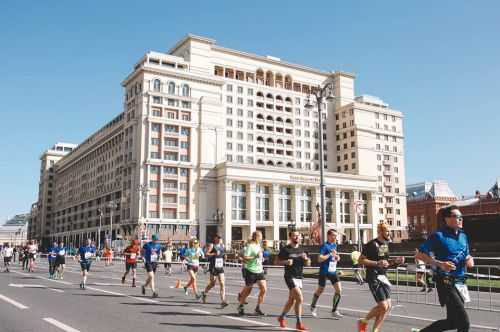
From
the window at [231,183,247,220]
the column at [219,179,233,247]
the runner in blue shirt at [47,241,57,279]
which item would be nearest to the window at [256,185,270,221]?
the window at [231,183,247,220]

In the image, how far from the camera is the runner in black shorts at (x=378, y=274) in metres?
7.56

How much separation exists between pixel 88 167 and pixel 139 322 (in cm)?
10835

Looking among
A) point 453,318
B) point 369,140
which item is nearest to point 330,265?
point 453,318

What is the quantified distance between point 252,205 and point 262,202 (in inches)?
131

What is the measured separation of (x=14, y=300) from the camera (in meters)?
13.3

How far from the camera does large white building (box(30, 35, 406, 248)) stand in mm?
81750

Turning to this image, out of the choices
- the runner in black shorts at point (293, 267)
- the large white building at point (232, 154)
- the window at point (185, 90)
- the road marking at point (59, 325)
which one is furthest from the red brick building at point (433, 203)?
the road marking at point (59, 325)

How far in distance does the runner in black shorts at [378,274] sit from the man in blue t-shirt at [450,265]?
1504 millimetres

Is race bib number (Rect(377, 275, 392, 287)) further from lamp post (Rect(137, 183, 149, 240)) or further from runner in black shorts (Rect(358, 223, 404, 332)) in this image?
lamp post (Rect(137, 183, 149, 240))

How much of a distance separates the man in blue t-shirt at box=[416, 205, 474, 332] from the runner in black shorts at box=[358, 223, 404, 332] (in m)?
1.50

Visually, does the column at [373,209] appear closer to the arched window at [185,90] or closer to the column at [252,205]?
the column at [252,205]

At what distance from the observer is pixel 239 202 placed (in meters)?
85.0

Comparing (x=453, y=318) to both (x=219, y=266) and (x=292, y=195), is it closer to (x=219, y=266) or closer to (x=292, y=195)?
(x=219, y=266)

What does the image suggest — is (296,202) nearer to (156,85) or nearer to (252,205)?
(252,205)
